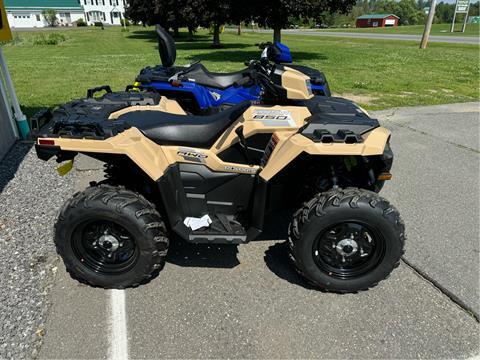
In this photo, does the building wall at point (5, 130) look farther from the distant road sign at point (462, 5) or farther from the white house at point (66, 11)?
the white house at point (66, 11)

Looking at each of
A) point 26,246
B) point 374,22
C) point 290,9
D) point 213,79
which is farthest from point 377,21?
point 26,246

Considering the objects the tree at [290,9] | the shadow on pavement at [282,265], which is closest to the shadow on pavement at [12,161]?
the shadow on pavement at [282,265]

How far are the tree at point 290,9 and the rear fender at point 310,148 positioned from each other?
47.1 ft

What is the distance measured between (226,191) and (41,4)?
93.0 metres

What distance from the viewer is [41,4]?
Result: 78750 mm

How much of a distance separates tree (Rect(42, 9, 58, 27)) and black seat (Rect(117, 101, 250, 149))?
8605 centimetres

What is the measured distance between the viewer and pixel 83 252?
2781mm

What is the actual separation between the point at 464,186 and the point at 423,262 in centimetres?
194

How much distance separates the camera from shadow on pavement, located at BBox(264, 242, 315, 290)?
2936 millimetres

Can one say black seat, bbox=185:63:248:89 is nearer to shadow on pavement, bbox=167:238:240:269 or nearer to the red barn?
shadow on pavement, bbox=167:238:240:269

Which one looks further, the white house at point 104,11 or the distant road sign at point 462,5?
the white house at point 104,11

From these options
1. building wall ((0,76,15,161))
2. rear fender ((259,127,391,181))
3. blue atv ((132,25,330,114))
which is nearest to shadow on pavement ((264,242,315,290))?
rear fender ((259,127,391,181))

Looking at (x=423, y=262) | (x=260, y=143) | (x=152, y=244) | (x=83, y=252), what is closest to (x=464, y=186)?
(x=423, y=262)

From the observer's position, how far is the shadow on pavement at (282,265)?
2.94 metres
